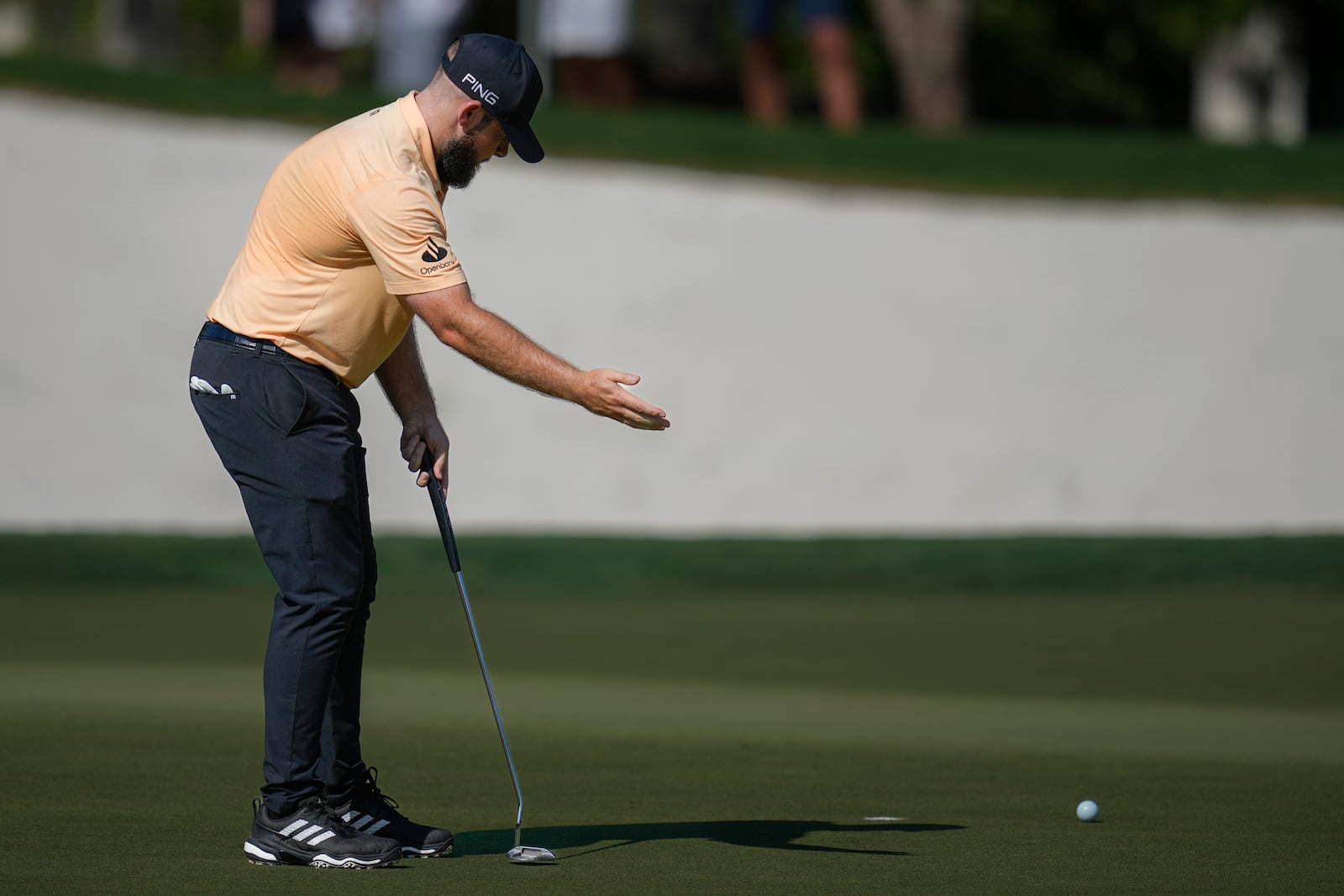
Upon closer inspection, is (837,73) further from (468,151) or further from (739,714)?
(468,151)

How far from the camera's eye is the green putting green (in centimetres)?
479

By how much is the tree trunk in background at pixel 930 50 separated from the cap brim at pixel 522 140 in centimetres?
1187

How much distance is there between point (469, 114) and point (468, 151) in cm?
10

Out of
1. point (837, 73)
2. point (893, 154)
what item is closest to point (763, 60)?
point (837, 73)

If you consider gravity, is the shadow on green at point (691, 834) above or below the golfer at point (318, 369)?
below

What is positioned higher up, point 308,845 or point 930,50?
point 930,50

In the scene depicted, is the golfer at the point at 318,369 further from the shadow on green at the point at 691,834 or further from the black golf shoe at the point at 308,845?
the shadow on green at the point at 691,834

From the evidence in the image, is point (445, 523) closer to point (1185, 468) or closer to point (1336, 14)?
point (1185, 468)

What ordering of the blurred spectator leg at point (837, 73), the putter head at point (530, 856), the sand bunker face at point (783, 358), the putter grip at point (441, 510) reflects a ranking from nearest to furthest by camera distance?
the putter head at point (530, 856) < the putter grip at point (441, 510) < the sand bunker face at point (783, 358) < the blurred spectator leg at point (837, 73)

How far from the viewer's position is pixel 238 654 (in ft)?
28.9

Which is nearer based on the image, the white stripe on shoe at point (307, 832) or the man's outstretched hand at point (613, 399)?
the man's outstretched hand at point (613, 399)

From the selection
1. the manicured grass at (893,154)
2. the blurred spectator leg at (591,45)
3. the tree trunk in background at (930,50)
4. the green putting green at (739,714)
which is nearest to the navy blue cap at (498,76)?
the green putting green at (739,714)

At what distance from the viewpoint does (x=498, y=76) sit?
4758 mm

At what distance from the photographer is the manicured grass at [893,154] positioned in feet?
45.3
